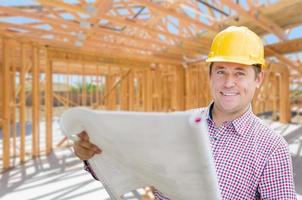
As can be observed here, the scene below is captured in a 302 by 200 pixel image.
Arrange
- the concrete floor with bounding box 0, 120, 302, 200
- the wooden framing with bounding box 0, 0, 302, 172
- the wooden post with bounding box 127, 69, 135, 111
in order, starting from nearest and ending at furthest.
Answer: the concrete floor with bounding box 0, 120, 302, 200 < the wooden framing with bounding box 0, 0, 302, 172 < the wooden post with bounding box 127, 69, 135, 111

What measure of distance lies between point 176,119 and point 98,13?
376 centimetres

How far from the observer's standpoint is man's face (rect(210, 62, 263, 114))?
4.14 feet

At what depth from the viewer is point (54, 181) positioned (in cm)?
484

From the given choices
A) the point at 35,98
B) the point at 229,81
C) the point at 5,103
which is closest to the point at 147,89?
the point at 35,98

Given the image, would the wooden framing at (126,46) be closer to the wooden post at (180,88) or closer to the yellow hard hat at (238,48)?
the wooden post at (180,88)

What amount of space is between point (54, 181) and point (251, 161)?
15.0ft

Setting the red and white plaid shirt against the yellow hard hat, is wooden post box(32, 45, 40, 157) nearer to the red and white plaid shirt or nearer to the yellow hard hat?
the red and white plaid shirt

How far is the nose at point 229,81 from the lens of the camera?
4.12 ft

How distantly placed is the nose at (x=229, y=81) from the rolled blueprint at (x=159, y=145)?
0.55 m

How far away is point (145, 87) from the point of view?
950 cm

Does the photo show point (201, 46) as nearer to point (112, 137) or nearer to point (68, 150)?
point (68, 150)

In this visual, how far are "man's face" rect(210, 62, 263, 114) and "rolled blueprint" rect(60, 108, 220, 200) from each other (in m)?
0.56

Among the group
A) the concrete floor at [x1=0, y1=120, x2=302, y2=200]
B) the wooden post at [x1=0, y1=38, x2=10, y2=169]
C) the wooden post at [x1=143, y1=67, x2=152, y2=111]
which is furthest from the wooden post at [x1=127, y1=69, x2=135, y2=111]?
the wooden post at [x1=0, y1=38, x2=10, y2=169]

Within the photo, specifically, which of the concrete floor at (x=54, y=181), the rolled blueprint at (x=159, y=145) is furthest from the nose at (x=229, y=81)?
the concrete floor at (x=54, y=181)
